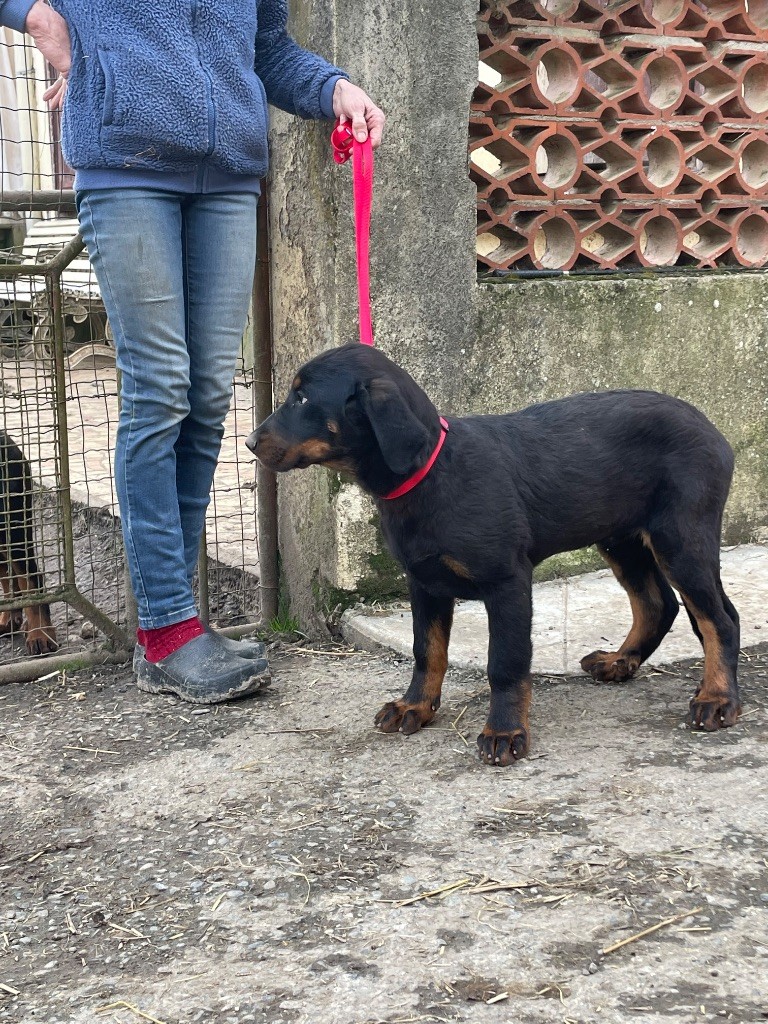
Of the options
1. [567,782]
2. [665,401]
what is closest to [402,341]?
[665,401]

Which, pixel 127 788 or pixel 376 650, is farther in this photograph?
pixel 376 650

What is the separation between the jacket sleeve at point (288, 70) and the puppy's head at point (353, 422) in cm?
102

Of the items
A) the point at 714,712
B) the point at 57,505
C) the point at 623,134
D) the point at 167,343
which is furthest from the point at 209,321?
the point at 623,134

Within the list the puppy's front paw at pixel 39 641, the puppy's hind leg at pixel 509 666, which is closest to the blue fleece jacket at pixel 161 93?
the puppy's hind leg at pixel 509 666

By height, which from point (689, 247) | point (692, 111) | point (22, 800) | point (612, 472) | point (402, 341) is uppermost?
point (692, 111)

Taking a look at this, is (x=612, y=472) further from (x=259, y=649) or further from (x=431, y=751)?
(x=259, y=649)

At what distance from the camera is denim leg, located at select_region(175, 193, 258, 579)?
3654 mm

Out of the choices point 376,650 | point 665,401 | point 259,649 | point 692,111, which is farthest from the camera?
point 692,111

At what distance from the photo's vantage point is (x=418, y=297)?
4.37m

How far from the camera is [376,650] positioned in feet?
14.1

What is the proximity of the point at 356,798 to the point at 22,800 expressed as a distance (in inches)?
37.6

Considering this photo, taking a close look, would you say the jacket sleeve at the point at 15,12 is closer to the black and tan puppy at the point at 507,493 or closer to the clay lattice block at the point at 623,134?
the black and tan puppy at the point at 507,493

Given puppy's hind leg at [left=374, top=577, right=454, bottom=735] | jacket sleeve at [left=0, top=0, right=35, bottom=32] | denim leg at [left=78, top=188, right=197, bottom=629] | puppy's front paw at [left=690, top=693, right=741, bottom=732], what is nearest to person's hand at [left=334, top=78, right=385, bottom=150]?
denim leg at [left=78, top=188, right=197, bottom=629]

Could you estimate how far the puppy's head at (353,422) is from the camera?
3.17 meters
